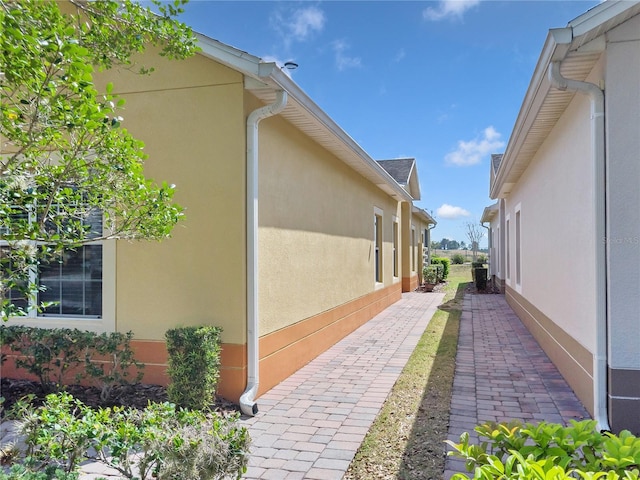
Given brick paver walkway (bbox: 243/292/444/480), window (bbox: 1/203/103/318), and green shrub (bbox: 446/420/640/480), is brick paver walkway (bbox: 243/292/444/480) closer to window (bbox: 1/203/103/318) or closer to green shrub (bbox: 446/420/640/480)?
green shrub (bbox: 446/420/640/480)

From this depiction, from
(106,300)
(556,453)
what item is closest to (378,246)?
(106,300)

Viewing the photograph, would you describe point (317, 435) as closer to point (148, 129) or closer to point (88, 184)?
point (88, 184)

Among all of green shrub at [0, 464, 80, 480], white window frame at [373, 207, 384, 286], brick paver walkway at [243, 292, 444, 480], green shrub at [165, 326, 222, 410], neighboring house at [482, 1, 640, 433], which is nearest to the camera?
green shrub at [0, 464, 80, 480]

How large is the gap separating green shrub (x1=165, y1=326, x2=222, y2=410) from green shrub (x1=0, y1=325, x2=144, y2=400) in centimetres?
67

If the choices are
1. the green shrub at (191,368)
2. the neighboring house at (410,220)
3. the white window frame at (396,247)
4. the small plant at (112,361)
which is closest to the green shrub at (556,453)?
Answer: the green shrub at (191,368)

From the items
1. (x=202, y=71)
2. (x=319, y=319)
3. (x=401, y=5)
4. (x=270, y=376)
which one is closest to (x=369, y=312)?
(x=319, y=319)

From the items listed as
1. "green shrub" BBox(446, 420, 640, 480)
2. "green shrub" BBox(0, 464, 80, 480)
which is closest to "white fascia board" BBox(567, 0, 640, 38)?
"green shrub" BBox(446, 420, 640, 480)

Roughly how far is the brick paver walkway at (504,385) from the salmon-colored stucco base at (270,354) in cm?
226

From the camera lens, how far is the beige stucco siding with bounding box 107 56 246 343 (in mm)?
5102

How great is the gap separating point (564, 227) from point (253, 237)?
421 cm

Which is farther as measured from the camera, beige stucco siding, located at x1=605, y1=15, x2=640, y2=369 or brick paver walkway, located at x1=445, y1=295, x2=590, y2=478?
brick paver walkway, located at x1=445, y1=295, x2=590, y2=478

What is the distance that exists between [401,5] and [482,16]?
5.17ft

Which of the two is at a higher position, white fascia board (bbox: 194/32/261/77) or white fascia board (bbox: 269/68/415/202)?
white fascia board (bbox: 194/32/261/77)

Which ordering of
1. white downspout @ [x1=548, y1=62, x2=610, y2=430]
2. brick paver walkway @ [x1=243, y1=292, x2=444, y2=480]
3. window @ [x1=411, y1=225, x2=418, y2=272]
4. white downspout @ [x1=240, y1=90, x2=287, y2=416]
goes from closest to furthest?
brick paver walkway @ [x1=243, y1=292, x2=444, y2=480]
white downspout @ [x1=548, y1=62, x2=610, y2=430]
white downspout @ [x1=240, y1=90, x2=287, y2=416]
window @ [x1=411, y1=225, x2=418, y2=272]
